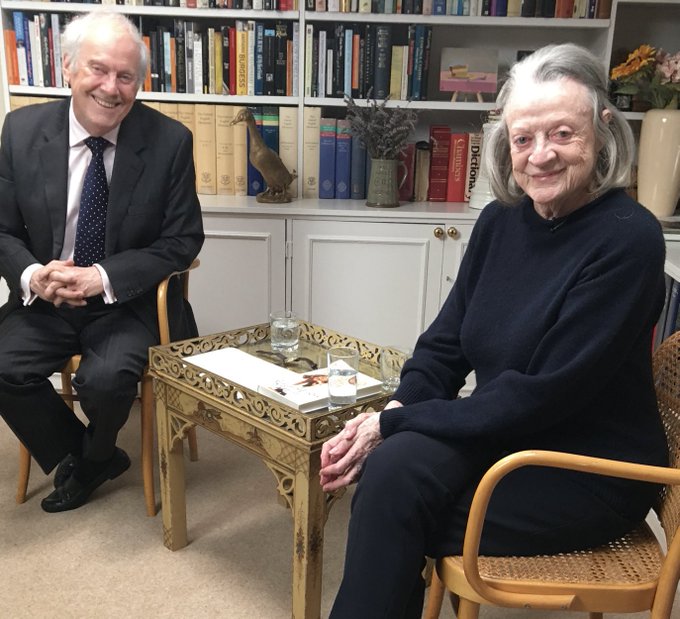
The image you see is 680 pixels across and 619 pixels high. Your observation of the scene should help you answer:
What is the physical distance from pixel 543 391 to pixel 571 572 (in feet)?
Result: 0.97

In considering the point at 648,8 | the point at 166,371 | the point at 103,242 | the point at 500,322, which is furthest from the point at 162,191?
the point at 648,8

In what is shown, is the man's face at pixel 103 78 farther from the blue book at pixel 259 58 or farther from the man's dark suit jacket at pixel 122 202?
the blue book at pixel 259 58

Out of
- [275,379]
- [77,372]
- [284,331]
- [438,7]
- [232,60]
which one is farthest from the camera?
[232,60]

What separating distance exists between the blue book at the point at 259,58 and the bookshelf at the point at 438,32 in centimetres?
3

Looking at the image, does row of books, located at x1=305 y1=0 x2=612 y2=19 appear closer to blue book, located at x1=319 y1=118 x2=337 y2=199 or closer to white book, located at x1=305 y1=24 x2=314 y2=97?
white book, located at x1=305 y1=24 x2=314 y2=97

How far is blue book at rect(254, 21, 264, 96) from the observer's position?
9.26 feet

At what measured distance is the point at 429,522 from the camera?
4.17 ft

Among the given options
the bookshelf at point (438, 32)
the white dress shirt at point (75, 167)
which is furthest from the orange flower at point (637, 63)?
the white dress shirt at point (75, 167)

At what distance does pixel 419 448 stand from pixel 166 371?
800 mm

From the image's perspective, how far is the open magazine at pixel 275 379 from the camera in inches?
64.0

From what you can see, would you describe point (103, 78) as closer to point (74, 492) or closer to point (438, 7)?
point (74, 492)

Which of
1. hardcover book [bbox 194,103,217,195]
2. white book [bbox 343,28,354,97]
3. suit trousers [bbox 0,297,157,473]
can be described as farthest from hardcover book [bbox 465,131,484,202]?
suit trousers [bbox 0,297,157,473]

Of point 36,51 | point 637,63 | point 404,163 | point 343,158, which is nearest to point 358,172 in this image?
point 343,158

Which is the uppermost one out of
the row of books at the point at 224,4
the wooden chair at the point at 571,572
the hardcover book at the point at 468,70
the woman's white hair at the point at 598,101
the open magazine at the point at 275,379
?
the row of books at the point at 224,4
